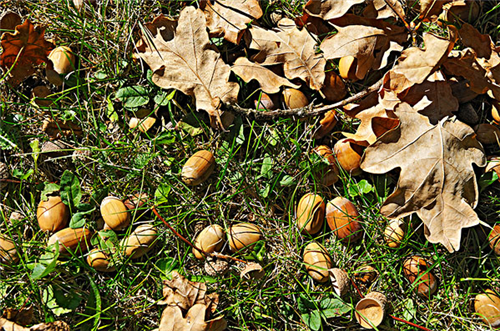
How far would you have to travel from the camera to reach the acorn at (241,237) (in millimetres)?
2322

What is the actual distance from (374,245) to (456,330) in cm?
56

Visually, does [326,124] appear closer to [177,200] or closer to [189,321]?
[177,200]

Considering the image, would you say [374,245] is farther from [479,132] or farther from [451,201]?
[479,132]

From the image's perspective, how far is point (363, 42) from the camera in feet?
7.57

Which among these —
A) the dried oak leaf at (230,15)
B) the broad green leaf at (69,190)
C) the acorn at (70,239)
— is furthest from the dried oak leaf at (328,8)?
the acorn at (70,239)

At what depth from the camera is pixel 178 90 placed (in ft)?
7.78

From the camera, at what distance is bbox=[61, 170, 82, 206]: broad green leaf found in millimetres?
2369

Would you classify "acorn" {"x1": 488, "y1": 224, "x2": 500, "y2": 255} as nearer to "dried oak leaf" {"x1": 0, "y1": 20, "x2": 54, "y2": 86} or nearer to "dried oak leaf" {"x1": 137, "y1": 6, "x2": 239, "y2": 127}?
"dried oak leaf" {"x1": 137, "y1": 6, "x2": 239, "y2": 127}

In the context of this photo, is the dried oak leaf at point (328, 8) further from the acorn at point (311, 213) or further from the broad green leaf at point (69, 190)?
the broad green leaf at point (69, 190)

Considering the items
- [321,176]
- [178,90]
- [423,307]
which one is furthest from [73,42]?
[423,307]

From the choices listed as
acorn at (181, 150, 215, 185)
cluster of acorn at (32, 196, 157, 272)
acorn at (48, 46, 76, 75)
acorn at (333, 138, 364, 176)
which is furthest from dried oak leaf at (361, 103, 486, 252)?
acorn at (48, 46, 76, 75)

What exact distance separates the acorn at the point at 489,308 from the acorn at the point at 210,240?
1280mm

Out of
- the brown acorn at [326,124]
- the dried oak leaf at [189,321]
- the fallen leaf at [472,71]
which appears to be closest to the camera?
the dried oak leaf at [189,321]

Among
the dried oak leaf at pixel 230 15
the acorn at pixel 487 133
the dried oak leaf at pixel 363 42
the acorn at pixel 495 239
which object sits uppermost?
the dried oak leaf at pixel 230 15
